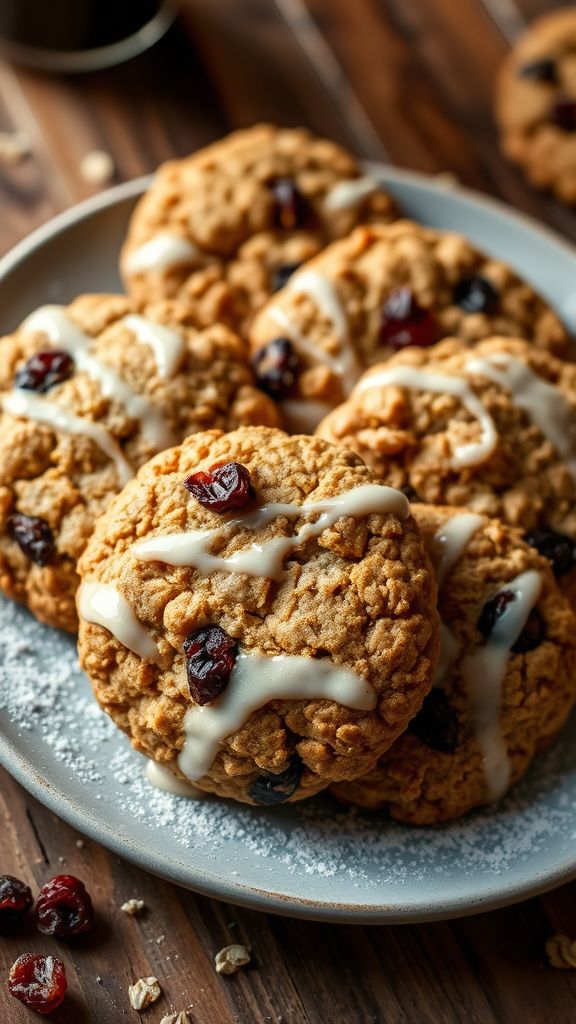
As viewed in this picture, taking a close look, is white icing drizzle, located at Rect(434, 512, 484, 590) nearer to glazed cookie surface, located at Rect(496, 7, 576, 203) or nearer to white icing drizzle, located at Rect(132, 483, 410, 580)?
white icing drizzle, located at Rect(132, 483, 410, 580)

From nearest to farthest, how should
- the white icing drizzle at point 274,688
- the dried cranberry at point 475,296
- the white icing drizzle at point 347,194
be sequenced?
the white icing drizzle at point 274,688 < the dried cranberry at point 475,296 < the white icing drizzle at point 347,194

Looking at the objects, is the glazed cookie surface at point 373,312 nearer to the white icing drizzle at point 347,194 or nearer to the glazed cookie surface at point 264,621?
the white icing drizzle at point 347,194

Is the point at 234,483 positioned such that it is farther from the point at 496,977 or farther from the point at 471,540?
the point at 496,977

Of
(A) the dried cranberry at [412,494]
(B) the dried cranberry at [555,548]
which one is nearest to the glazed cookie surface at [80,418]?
(A) the dried cranberry at [412,494]

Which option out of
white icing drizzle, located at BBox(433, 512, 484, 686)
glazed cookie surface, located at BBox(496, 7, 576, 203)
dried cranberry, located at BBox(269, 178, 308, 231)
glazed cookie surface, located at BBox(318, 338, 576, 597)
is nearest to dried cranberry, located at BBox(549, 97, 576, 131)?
→ glazed cookie surface, located at BBox(496, 7, 576, 203)

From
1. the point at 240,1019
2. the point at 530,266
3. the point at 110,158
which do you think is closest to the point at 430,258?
the point at 530,266

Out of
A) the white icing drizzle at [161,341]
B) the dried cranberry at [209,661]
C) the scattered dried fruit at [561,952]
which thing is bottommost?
the scattered dried fruit at [561,952]

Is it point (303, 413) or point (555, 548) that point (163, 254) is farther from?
point (555, 548)

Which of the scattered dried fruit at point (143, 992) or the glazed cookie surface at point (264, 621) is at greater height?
the glazed cookie surface at point (264, 621)
